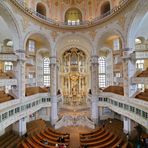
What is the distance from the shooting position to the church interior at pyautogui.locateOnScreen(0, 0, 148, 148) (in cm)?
1551

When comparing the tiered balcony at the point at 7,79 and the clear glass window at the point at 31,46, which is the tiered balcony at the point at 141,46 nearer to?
the clear glass window at the point at 31,46

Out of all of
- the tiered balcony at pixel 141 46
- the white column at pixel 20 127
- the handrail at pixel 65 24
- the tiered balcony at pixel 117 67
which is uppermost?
the handrail at pixel 65 24

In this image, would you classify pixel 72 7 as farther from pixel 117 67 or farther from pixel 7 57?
pixel 7 57

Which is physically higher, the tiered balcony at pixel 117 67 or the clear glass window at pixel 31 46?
the clear glass window at pixel 31 46

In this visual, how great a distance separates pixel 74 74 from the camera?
31.6 m

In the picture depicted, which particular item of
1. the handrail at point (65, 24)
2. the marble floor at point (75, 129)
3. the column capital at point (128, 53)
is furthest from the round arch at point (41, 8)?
the marble floor at point (75, 129)

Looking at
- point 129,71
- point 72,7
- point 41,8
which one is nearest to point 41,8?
point 41,8

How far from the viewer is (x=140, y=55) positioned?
15219 mm

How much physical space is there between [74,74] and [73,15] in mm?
11278

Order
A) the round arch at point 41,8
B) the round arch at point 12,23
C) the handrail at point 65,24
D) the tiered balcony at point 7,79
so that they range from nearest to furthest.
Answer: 1. the tiered balcony at point 7,79
2. the round arch at point 12,23
3. the handrail at point 65,24
4. the round arch at point 41,8

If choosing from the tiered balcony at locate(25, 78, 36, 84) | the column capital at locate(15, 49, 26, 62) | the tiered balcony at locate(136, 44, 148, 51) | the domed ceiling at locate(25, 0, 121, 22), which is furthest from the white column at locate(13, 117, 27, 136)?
the tiered balcony at locate(136, 44, 148, 51)

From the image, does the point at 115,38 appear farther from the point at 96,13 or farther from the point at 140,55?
the point at 140,55

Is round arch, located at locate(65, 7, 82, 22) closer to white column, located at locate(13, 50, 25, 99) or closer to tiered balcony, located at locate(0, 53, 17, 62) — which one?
white column, located at locate(13, 50, 25, 99)

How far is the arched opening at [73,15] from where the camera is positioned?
25.2 m
